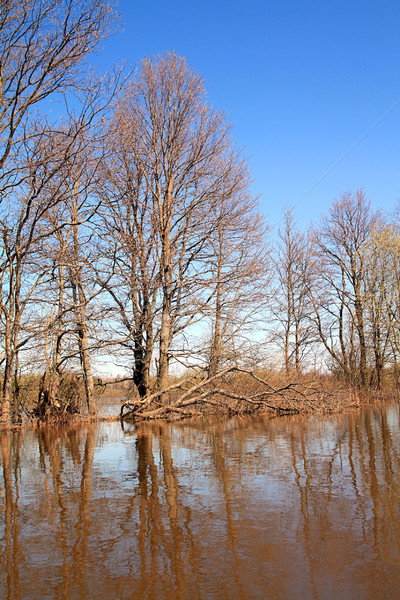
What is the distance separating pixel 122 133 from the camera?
1689cm

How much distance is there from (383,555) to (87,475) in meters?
4.80

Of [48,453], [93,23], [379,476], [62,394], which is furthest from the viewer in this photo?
[62,394]

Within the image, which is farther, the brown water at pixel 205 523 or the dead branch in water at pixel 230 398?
the dead branch in water at pixel 230 398

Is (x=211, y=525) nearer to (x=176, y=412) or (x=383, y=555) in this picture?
(x=383, y=555)

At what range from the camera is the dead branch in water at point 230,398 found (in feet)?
53.5

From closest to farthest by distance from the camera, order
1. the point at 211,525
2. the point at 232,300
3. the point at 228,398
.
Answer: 1. the point at 211,525
2. the point at 228,398
3. the point at 232,300

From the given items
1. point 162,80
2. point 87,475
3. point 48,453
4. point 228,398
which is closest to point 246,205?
point 162,80

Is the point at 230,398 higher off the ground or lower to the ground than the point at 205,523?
higher

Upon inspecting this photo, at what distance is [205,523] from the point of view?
469cm

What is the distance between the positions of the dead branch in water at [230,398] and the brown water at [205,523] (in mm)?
6959

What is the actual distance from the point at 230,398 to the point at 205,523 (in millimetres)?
13184

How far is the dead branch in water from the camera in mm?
16297

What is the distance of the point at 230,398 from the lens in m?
17.8

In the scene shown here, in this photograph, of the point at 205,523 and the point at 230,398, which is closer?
the point at 205,523
